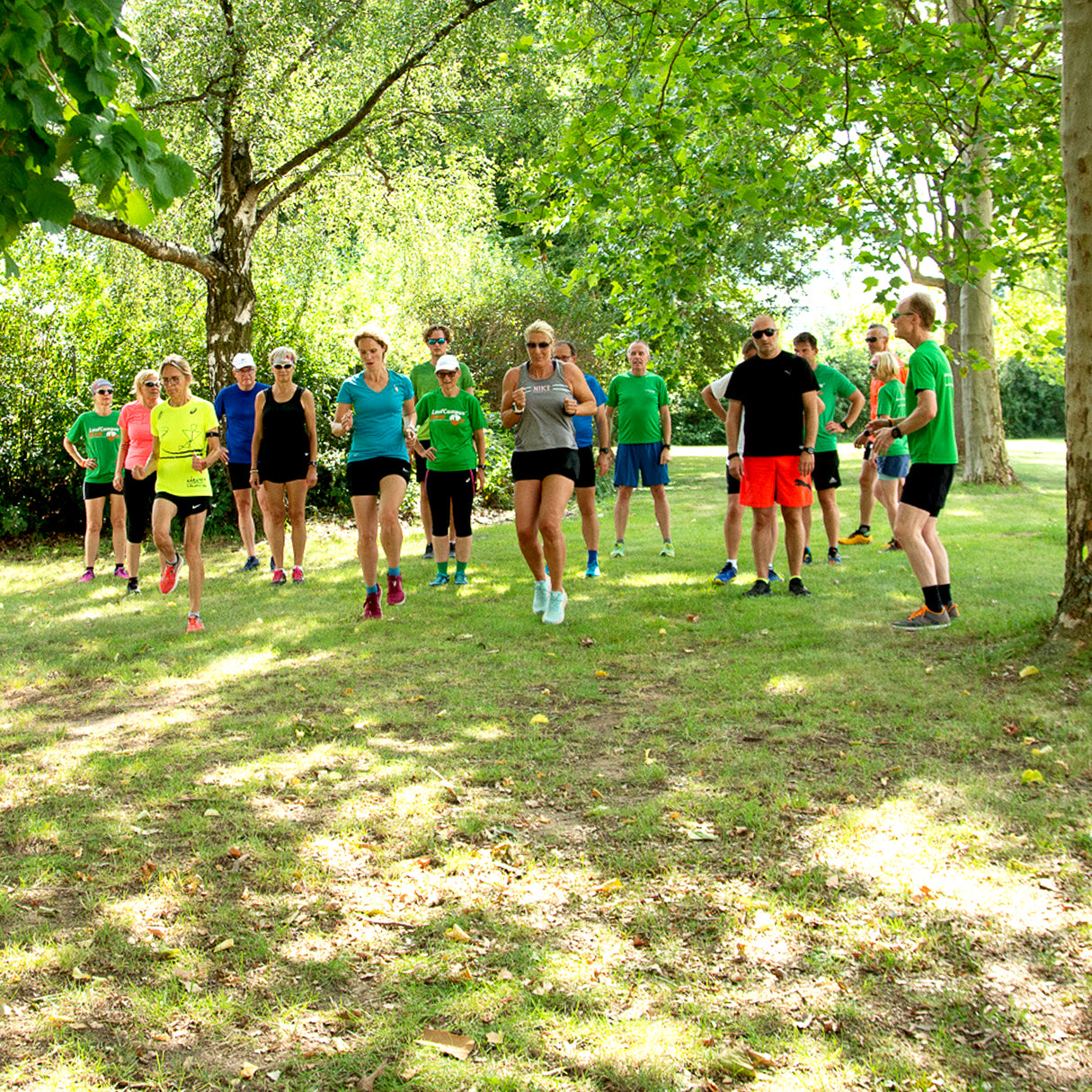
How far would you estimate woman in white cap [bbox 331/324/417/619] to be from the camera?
8.53 meters

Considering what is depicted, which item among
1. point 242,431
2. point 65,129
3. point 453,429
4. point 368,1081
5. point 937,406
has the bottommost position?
point 368,1081

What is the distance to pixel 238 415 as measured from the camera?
1109cm

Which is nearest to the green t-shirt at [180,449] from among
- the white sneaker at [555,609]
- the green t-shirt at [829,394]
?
the white sneaker at [555,609]

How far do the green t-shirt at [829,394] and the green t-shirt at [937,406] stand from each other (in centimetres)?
300

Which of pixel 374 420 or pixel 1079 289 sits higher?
pixel 1079 289

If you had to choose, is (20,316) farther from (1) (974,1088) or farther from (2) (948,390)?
(1) (974,1088)

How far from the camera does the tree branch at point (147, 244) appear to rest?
11773 millimetres

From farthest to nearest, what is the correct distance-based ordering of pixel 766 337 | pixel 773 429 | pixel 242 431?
1. pixel 242 431
2. pixel 773 429
3. pixel 766 337

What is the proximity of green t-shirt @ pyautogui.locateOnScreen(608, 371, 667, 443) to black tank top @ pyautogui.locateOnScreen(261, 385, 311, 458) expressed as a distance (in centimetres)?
302

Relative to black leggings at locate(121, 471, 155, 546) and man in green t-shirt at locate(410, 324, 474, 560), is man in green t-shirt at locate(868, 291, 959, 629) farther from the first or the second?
black leggings at locate(121, 471, 155, 546)

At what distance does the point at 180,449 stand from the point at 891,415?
263 inches

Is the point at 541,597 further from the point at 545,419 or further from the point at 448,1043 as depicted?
the point at 448,1043

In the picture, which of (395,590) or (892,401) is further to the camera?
(892,401)

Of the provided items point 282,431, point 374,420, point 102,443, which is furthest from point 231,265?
point 374,420
